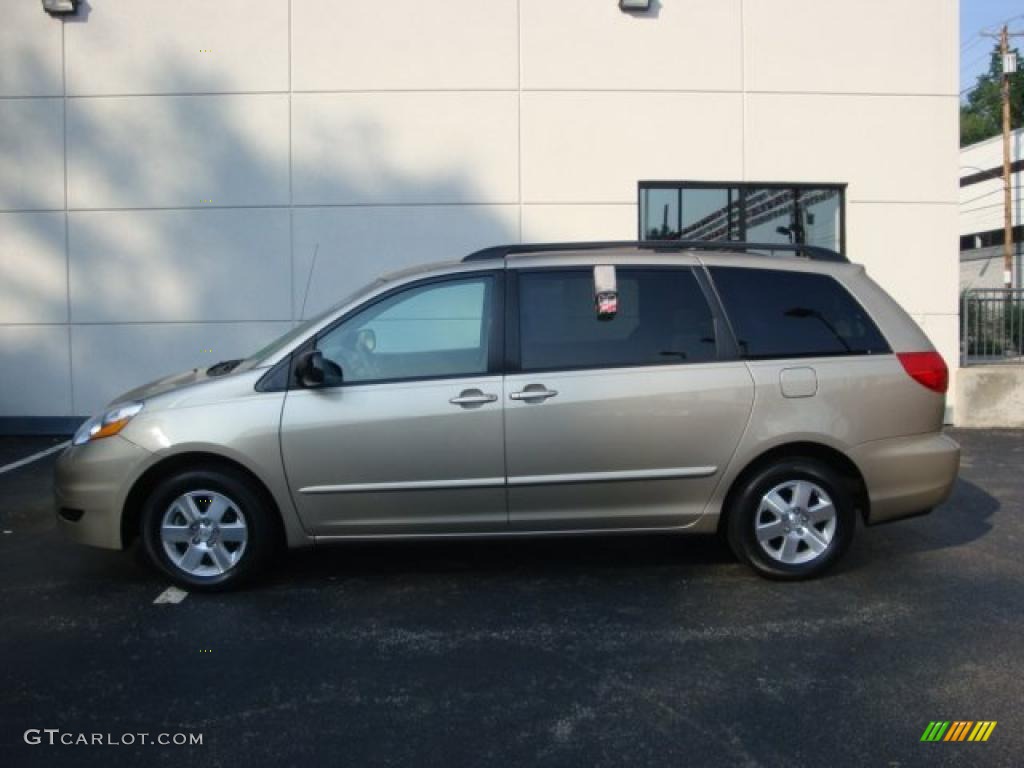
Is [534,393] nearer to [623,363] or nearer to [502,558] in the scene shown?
[623,363]

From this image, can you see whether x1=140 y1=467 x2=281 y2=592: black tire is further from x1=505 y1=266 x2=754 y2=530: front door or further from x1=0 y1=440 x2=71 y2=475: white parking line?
x1=0 y1=440 x2=71 y2=475: white parking line

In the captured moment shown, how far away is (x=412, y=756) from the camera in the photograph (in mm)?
2986

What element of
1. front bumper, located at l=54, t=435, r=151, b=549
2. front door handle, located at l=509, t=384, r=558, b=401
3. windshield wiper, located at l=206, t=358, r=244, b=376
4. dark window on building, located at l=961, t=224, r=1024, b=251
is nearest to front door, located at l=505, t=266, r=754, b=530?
front door handle, located at l=509, t=384, r=558, b=401

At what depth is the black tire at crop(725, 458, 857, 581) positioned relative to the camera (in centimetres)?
464

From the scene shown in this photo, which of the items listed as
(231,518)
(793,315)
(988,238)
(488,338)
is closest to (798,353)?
(793,315)

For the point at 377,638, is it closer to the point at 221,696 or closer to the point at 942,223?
the point at 221,696

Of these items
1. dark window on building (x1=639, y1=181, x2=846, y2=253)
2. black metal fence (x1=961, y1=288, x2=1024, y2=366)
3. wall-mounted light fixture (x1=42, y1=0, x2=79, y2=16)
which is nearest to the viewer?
wall-mounted light fixture (x1=42, y1=0, x2=79, y2=16)

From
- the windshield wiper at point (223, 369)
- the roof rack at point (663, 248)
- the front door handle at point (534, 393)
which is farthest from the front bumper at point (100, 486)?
the roof rack at point (663, 248)

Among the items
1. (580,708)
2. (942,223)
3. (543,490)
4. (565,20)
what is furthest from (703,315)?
(942,223)

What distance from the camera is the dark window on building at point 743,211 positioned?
9.86m

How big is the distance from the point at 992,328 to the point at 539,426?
26.0 ft

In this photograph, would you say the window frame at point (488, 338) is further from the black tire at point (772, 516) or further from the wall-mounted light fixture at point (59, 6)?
the wall-mounted light fixture at point (59, 6)

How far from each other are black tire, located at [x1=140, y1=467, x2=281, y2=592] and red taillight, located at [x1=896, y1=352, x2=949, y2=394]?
352 cm

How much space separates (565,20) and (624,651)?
7625 mm
